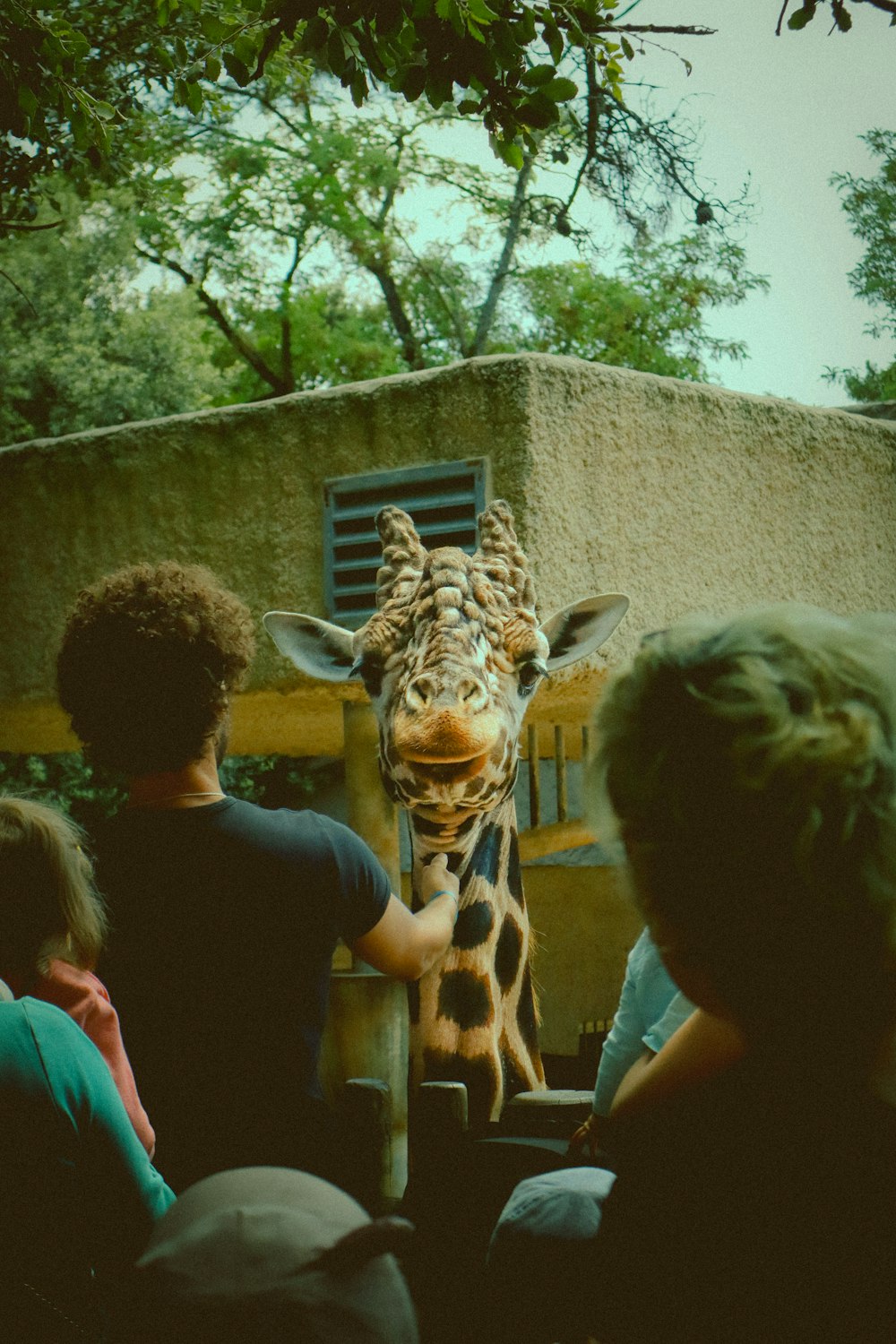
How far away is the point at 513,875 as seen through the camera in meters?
4.17

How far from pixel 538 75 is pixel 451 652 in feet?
4.97

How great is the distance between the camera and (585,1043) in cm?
596

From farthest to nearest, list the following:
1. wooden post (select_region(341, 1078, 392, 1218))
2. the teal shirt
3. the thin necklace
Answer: wooden post (select_region(341, 1078, 392, 1218)) → the thin necklace → the teal shirt

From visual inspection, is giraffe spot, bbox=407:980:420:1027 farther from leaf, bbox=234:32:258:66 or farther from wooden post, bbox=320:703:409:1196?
leaf, bbox=234:32:258:66

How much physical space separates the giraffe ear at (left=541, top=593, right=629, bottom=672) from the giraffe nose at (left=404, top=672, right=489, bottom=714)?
2.12ft

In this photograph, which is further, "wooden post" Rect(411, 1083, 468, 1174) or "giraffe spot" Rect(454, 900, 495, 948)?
"giraffe spot" Rect(454, 900, 495, 948)

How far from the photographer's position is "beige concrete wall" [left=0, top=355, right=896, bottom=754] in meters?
5.44

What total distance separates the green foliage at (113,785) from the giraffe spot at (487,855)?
11.4 m

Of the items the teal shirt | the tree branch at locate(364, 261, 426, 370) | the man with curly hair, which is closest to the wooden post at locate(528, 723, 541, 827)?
the man with curly hair

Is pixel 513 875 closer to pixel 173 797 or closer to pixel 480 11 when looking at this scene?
pixel 173 797

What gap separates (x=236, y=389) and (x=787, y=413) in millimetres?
17628

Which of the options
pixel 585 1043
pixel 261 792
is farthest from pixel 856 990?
pixel 261 792

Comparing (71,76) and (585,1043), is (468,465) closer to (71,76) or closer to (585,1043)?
(71,76)

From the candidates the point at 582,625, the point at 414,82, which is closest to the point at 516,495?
the point at 582,625
